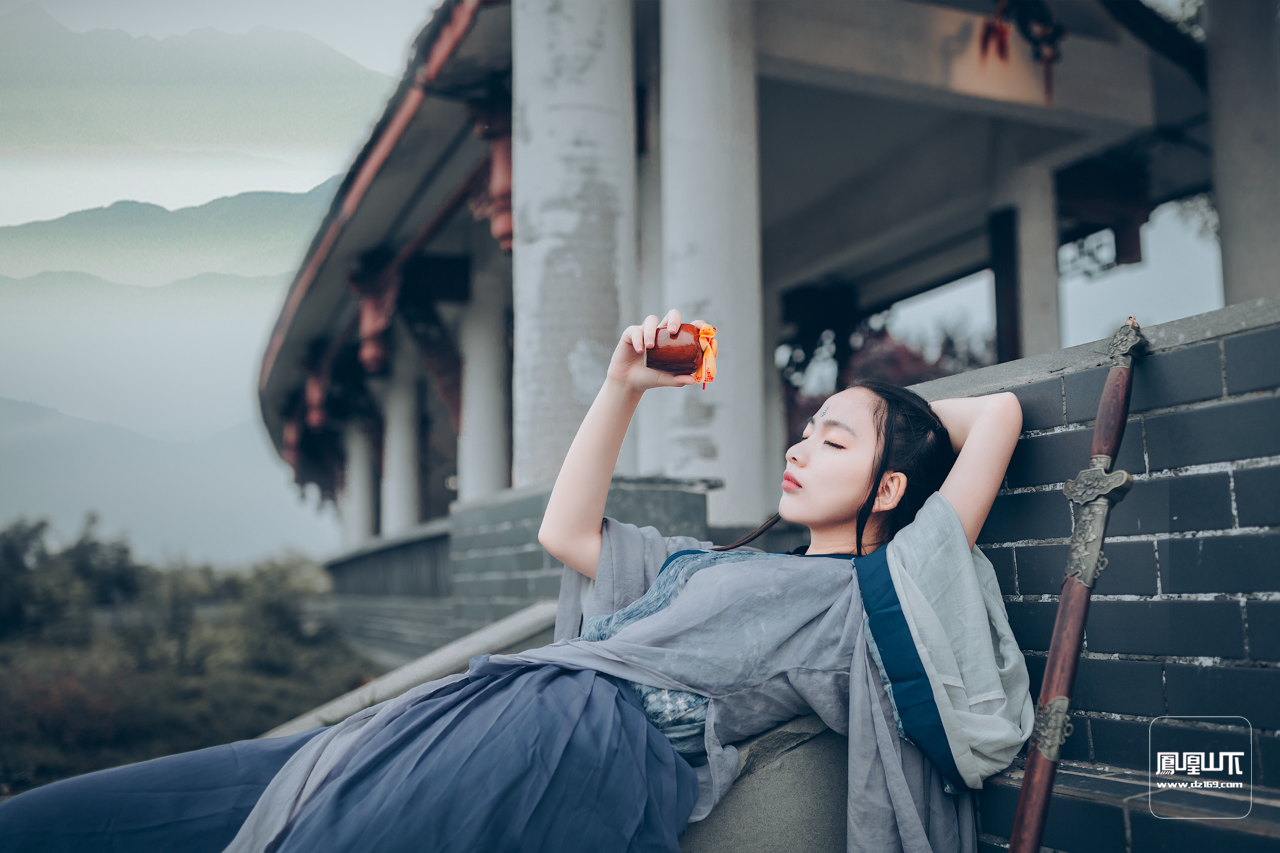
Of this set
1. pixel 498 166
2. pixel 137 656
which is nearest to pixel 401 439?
pixel 137 656

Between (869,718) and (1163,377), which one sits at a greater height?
(1163,377)

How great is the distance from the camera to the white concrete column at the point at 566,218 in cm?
430

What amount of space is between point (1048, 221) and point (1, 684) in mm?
7867

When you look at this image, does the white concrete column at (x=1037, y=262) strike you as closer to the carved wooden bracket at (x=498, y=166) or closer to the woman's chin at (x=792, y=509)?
the carved wooden bracket at (x=498, y=166)

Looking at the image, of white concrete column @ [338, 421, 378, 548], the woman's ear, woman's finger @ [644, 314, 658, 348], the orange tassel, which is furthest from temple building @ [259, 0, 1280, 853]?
white concrete column @ [338, 421, 378, 548]

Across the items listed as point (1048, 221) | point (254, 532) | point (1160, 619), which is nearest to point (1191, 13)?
point (1048, 221)

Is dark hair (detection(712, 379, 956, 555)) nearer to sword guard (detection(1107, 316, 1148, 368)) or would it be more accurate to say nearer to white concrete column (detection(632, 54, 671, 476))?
sword guard (detection(1107, 316, 1148, 368))

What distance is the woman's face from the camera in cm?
205

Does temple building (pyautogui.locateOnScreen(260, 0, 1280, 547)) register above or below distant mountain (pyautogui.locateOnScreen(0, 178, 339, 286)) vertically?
above

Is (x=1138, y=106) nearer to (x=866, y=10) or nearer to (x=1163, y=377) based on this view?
(x=866, y=10)

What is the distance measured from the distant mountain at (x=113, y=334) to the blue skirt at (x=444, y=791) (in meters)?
1.30

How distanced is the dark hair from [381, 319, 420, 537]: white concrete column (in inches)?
410

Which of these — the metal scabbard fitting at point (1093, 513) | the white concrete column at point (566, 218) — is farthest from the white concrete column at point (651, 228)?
the metal scabbard fitting at point (1093, 513)

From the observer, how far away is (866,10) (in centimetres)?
570
